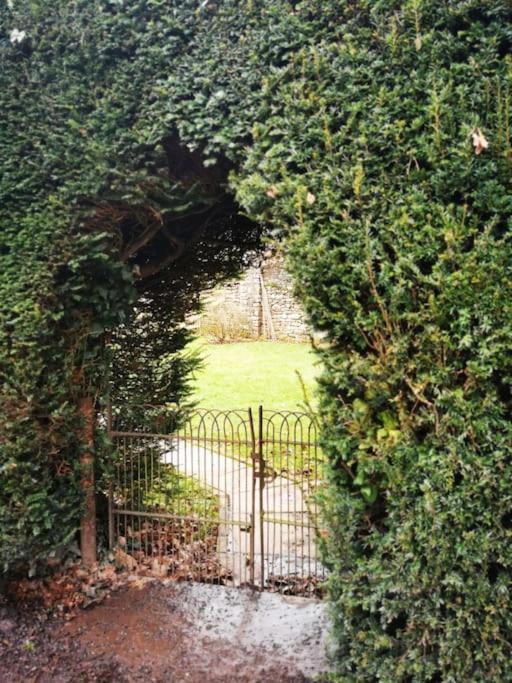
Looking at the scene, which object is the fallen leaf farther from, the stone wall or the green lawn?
the stone wall

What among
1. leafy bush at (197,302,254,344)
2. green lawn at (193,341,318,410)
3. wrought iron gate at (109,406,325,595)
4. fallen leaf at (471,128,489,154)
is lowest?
wrought iron gate at (109,406,325,595)

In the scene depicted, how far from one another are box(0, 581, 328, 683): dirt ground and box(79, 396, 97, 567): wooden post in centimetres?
34

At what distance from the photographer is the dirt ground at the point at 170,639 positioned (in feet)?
9.37

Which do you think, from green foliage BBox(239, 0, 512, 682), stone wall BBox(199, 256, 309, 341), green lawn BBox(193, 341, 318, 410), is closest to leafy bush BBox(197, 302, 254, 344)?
stone wall BBox(199, 256, 309, 341)

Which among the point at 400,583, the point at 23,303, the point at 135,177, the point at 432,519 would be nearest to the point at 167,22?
the point at 135,177

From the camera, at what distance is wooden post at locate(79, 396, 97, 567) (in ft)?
11.4

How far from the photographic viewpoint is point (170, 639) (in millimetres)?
3160

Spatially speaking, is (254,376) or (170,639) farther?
(254,376)

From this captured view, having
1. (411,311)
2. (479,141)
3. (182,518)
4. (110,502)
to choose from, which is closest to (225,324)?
(110,502)

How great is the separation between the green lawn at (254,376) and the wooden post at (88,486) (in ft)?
10.4

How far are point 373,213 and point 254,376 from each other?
24.1 ft

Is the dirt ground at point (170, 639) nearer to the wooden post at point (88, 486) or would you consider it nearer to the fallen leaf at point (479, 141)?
the wooden post at point (88, 486)

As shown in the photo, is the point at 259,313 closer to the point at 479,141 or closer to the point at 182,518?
the point at 182,518

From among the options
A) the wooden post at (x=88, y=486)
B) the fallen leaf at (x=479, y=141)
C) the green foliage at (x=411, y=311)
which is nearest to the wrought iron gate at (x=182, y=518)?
the wooden post at (x=88, y=486)
